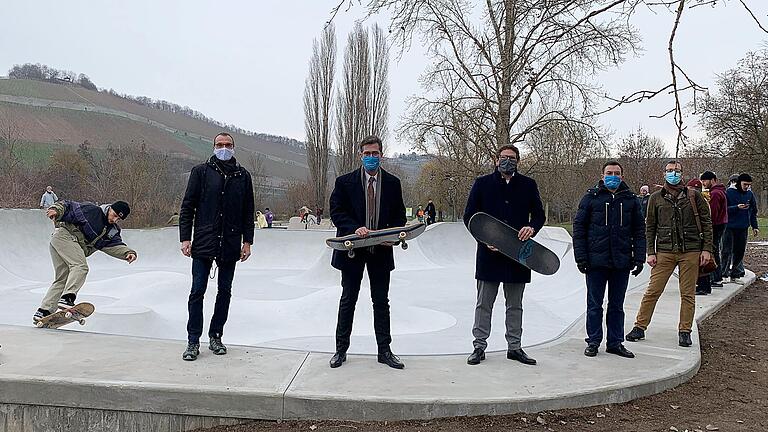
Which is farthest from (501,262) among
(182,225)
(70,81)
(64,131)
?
(70,81)

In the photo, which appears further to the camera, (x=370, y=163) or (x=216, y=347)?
(x=216, y=347)

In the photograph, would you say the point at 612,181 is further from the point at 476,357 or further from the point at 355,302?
the point at 355,302

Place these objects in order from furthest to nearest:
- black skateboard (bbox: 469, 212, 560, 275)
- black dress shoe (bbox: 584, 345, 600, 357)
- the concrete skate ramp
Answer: the concrete skate ramp < black dress shoe (bbox: 584, 345, 600, 357) < black skateboard (bbox: 469, 212, 560, 275)

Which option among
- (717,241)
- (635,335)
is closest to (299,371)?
(635,335)

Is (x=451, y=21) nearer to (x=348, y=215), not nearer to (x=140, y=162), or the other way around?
(x=348, y=215)

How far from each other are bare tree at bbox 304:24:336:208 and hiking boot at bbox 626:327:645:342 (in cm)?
3242

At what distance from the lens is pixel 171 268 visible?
14.9 metres

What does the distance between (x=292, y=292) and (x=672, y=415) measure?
802 centimetres

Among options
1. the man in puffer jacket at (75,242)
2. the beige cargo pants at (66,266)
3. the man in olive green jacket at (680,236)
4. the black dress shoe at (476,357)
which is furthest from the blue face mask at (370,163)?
the beige cargo pants at (66,266)

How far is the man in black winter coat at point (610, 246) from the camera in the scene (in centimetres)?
475

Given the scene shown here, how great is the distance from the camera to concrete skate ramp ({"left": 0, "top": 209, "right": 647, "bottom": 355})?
703 centimetres

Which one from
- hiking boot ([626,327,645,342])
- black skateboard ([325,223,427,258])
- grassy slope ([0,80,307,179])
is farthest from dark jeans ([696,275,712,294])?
grassy slope ([0,80,307,179])

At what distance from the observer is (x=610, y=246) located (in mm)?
4754

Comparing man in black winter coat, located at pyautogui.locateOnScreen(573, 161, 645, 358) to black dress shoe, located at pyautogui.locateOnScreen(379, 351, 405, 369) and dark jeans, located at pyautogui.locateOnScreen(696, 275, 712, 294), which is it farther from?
dark jeans, located at pyautogui.locateOnScreen(696, 275, 712, 294)
